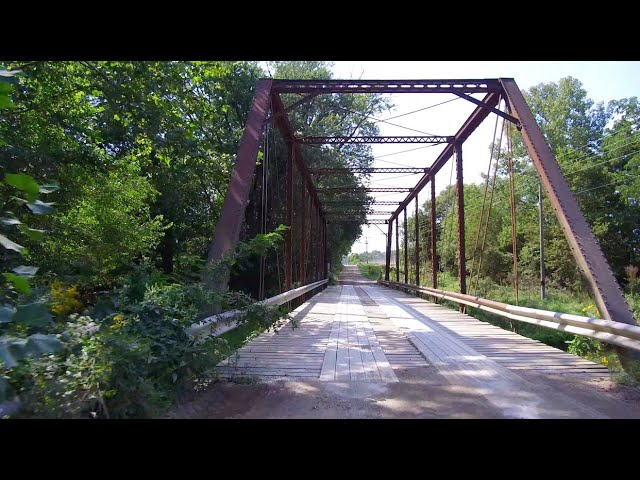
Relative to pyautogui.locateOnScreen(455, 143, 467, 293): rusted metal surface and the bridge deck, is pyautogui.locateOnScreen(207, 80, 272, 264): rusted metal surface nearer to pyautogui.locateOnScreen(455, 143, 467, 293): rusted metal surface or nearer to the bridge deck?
the bridge deck

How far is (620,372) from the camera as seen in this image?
4988 mm

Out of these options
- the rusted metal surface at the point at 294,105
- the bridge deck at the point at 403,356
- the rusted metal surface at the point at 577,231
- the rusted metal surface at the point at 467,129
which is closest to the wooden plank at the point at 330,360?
the bridge deck at the point at 403,356

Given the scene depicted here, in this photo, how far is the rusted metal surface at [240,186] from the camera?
6996 millimetres

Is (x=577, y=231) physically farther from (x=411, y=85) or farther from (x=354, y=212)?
(x=354, y=212)

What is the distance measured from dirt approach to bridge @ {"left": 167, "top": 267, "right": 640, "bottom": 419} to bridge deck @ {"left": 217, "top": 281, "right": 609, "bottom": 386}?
0.04 feet

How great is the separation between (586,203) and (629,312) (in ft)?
107

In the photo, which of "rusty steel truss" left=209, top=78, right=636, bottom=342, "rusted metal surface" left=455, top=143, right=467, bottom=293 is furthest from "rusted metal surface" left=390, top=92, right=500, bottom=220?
"rusted metal surface" left=455, top=143, right=467, bottom=293

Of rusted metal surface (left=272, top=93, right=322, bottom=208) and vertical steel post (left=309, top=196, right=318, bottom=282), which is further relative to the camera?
vertical steel post (left=309, top=196, right=318, bottom=282)

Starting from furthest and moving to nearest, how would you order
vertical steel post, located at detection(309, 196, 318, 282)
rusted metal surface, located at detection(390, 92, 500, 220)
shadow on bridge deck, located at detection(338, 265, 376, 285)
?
1. shadow on bridge deck, located at detection(338, 265, 376, 285)
2. vertical steel post, located at detection(309, 196, 318, 282)
3. rusted metal surface, located at detection(390, 92, 500, 220)

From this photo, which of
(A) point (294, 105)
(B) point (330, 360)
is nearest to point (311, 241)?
(A) point (294, 105)

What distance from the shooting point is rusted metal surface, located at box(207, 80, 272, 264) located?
6996 mm

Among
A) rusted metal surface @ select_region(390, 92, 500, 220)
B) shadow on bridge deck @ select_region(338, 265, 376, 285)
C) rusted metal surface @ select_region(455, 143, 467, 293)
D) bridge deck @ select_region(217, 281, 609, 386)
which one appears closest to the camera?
bridge deck @ select_region(217, 281, 609, 386)
